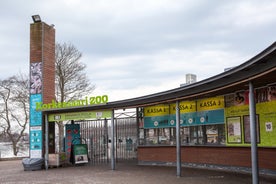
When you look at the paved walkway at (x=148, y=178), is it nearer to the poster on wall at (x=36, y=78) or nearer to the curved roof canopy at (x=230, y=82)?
the curved roof canopy at (x=230, y=82)

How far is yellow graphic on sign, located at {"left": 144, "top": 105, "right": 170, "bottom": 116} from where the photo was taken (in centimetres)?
1720

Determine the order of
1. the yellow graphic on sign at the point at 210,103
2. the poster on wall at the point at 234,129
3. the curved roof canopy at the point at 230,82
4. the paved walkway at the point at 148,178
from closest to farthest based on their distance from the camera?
the curved roof canopy at the point at 230,82, the paved walkway at the point at 148,178, the poster on wall at the point at 234,129, the yellow graphic on sign at the point at 210,103

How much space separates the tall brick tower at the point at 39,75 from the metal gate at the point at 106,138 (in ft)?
9.23

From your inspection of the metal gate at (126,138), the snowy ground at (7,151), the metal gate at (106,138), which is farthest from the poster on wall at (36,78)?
the snowy ground at (7,151)

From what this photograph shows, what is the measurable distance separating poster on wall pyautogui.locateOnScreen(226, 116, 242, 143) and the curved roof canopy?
215 centimetres

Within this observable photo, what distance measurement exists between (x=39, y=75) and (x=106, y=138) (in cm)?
543

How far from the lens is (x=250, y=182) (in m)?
11.0

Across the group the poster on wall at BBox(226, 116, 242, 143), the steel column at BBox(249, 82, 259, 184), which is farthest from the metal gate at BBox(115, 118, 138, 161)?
the steel column at BBox(249, 82, 259, 184)

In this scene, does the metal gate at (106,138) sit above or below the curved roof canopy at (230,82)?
below

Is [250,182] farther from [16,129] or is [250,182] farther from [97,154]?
[16,129]

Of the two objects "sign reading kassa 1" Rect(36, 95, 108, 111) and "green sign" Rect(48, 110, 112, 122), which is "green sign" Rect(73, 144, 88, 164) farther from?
"sign reading kassa 1" Rect(36, 95, 108, 111)

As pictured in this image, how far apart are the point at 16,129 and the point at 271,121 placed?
24.2m

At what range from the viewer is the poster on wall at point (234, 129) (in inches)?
533

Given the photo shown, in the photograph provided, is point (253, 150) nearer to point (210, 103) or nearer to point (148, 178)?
point (148, 178)
